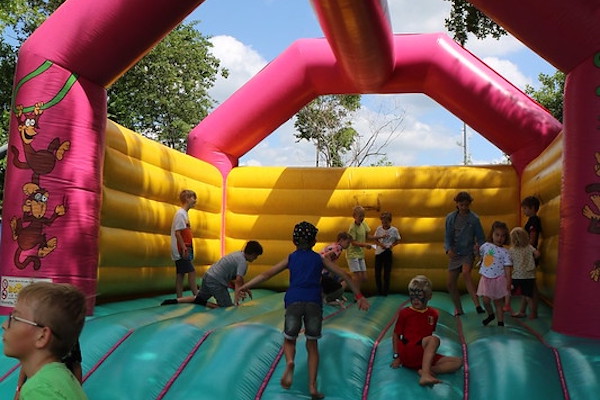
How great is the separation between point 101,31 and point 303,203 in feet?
12.7

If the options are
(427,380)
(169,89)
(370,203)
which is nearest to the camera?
(427,380)

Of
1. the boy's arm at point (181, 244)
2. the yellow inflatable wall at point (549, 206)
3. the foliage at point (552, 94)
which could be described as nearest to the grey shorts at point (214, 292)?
the boy's arm at point (181, 244)

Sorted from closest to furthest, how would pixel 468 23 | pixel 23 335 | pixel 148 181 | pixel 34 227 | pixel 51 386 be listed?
pixel 51 386, pixel 23 335, pixel 34 227, pixel 148 181, pixel 468 23

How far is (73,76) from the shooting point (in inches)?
194

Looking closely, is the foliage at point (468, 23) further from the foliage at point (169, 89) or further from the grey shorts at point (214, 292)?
the foliage at point (169, 89)

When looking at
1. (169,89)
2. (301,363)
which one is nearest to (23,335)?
(301,363)

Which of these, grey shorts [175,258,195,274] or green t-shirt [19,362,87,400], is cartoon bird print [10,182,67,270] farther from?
green t-shirt [19,362,87,400]

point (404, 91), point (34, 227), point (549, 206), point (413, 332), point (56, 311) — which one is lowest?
point (413, 332)

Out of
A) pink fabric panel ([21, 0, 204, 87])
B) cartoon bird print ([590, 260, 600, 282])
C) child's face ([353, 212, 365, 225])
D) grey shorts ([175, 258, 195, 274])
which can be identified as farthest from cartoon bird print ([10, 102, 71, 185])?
cartoon bird print ([590, 260, 600, 282])

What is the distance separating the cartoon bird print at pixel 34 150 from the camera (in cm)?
482

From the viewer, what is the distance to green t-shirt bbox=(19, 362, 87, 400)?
1595 millimetres

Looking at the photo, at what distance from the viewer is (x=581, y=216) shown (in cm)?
429

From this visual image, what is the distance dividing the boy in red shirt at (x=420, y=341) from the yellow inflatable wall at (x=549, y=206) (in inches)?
79.2

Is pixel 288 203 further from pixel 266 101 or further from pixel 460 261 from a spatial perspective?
pixel 460 261
